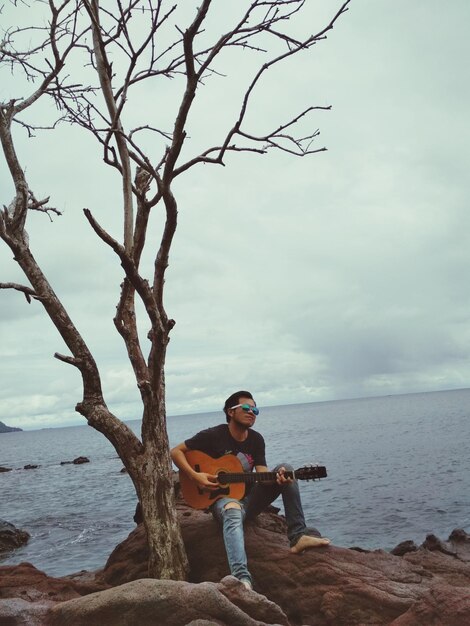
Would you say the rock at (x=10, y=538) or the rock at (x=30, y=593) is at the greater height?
the rock at (x=30, y=593)

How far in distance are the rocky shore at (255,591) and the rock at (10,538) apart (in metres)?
10.3

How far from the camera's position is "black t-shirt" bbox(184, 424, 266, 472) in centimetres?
707

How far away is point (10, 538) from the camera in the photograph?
17281 mm

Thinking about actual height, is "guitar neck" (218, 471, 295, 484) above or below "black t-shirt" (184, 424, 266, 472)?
below

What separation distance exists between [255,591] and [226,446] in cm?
173

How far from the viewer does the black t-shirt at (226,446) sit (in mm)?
7066

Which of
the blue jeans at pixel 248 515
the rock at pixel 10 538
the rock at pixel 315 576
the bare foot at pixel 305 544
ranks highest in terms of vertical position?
the blue jeans at pixel 248 515

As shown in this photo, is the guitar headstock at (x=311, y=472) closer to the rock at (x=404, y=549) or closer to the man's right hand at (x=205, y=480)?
the man's right hand at (x=205, y=480)

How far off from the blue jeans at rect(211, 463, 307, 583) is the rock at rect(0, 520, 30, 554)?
12915 millimetres

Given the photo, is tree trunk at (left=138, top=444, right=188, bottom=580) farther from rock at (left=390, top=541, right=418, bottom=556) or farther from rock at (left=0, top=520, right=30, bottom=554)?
rock at (left=0, top=520, right=30, bottom=554)

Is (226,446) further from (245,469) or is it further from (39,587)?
(39,587)

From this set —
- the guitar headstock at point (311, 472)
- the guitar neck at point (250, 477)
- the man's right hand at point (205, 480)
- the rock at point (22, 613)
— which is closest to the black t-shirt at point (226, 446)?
the guitar neck at point (250, 477)

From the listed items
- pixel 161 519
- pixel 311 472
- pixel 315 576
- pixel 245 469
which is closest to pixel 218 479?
pixel 245 469

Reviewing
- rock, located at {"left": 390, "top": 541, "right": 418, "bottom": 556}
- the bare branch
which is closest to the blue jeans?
the bare branch
